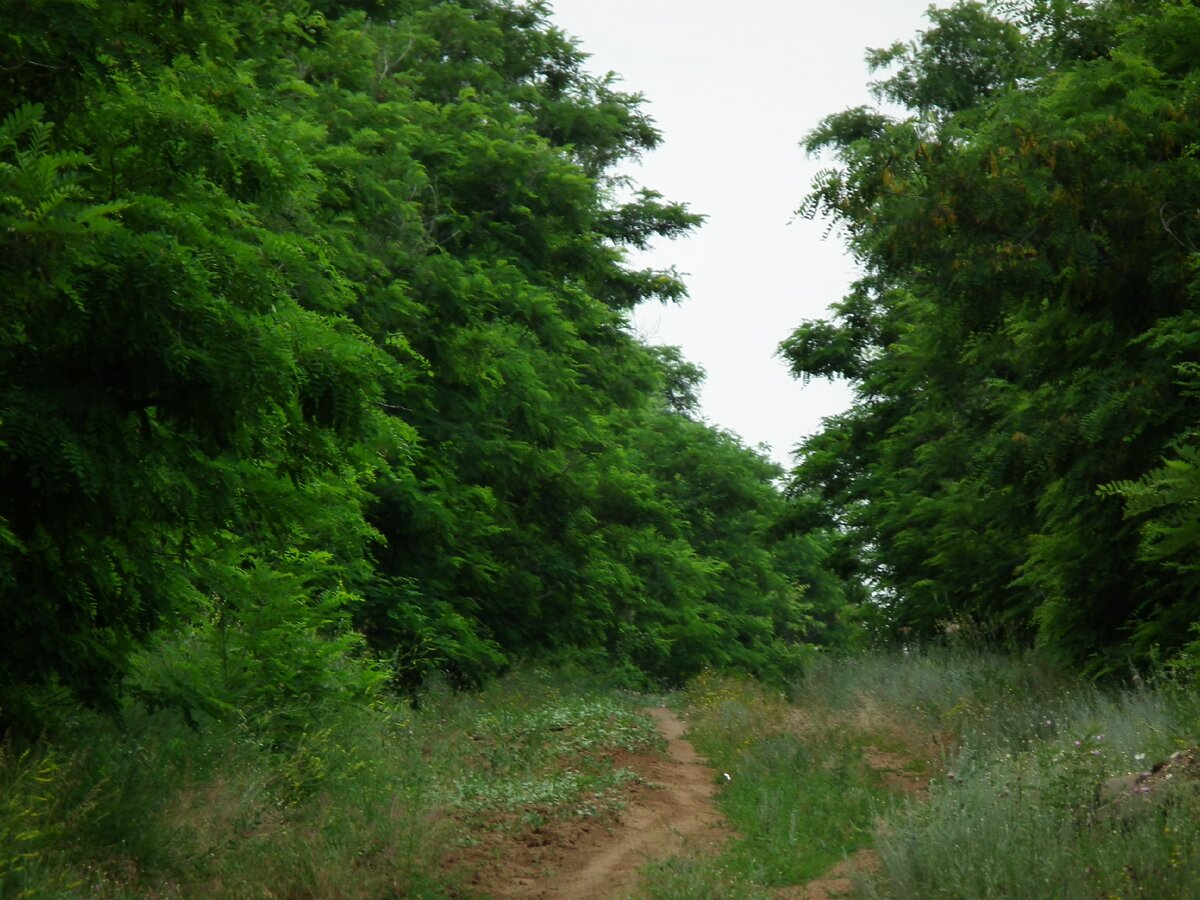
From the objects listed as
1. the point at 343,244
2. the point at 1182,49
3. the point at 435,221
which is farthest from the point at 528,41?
the point at 1182,49

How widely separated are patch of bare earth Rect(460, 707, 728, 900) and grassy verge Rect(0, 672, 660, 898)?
0.67 ft

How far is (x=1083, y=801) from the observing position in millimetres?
8250

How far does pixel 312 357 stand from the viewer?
895 centimetres

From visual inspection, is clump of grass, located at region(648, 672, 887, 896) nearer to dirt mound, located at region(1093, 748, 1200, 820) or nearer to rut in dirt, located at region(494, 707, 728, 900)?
rut in dirt, located at region(494, 707, 728, 900)

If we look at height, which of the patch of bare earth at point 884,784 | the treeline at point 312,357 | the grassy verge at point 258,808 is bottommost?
the patch of bare earth at point 884,784

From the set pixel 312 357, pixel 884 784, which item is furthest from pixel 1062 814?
pixel 312 357

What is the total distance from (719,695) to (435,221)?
414 inches

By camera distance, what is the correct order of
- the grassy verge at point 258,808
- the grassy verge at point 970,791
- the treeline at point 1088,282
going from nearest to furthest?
1. the grassy verge at point 970,791
2. the grassy verge at point 258,808
3. the treeline at point 1088,282

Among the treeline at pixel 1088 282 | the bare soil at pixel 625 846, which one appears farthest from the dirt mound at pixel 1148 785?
the treeline at pixel 1088 282

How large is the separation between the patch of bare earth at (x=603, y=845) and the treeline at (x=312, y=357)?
8.79 feet

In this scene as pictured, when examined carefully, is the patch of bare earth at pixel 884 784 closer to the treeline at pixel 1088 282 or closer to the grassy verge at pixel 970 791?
the grassy verge at pixel 970 791

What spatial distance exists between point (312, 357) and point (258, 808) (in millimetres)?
3272

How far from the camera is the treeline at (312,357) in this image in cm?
780

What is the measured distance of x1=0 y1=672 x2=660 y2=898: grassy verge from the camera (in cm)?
736
